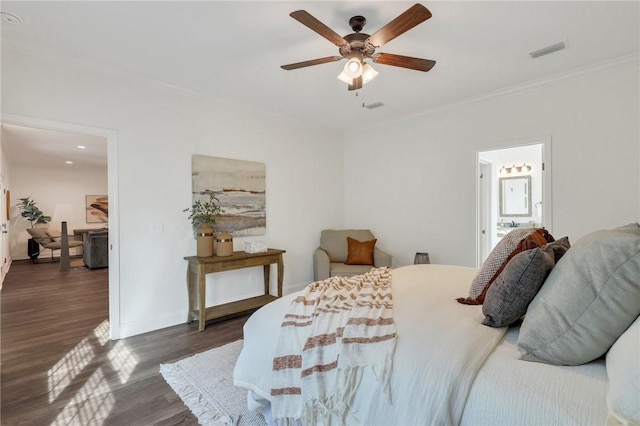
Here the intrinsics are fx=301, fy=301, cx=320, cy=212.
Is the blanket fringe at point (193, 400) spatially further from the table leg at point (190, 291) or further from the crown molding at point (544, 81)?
the crown molding at point (544, 81)

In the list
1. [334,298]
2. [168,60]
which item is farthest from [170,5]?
[334,298]

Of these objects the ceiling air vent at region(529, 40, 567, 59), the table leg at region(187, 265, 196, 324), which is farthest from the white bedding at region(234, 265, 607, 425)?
the ceiling air vent at region(529, 40, 567, 59)

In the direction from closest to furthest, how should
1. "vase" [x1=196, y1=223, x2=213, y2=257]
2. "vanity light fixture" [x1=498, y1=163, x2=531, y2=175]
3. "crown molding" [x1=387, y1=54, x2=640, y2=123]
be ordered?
"crown molding" [x1=387, y1=54, x2=640, y2=123]
"vase" [x1=196, y1=223, x2=213, y2=257]
"vanity light fixture" [x1=498, y1=163, x2=531, y2=175]

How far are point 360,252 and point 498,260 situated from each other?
2741 mm

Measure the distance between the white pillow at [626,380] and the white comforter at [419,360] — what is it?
360 millimetres

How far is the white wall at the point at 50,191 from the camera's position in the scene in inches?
301

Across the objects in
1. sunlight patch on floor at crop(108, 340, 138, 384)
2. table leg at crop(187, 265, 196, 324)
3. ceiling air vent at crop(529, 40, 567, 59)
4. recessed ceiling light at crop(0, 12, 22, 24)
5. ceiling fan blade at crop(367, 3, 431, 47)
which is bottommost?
sunlight patch on floor at crop(108, 340, 138, 384)

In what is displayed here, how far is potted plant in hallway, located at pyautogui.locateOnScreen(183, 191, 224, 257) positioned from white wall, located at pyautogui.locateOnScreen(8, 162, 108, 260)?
595 centimetres

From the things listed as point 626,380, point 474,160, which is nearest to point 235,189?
point 474,160

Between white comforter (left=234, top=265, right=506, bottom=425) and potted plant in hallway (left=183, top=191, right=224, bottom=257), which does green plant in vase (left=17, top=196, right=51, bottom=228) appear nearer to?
potted plant in hallway (left=183, top=191, right=224, bottom=257)

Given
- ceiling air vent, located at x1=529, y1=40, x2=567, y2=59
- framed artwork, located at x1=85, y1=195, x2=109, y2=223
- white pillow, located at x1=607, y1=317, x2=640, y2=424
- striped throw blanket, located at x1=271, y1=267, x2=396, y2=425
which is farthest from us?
framed artwork, located at x1=85, y1=195, x2=109, y2=223

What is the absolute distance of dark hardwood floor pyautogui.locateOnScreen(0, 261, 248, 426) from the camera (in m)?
1.87

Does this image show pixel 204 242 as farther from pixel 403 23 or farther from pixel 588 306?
pixel 588 306

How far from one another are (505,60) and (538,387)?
2939 millimetres
